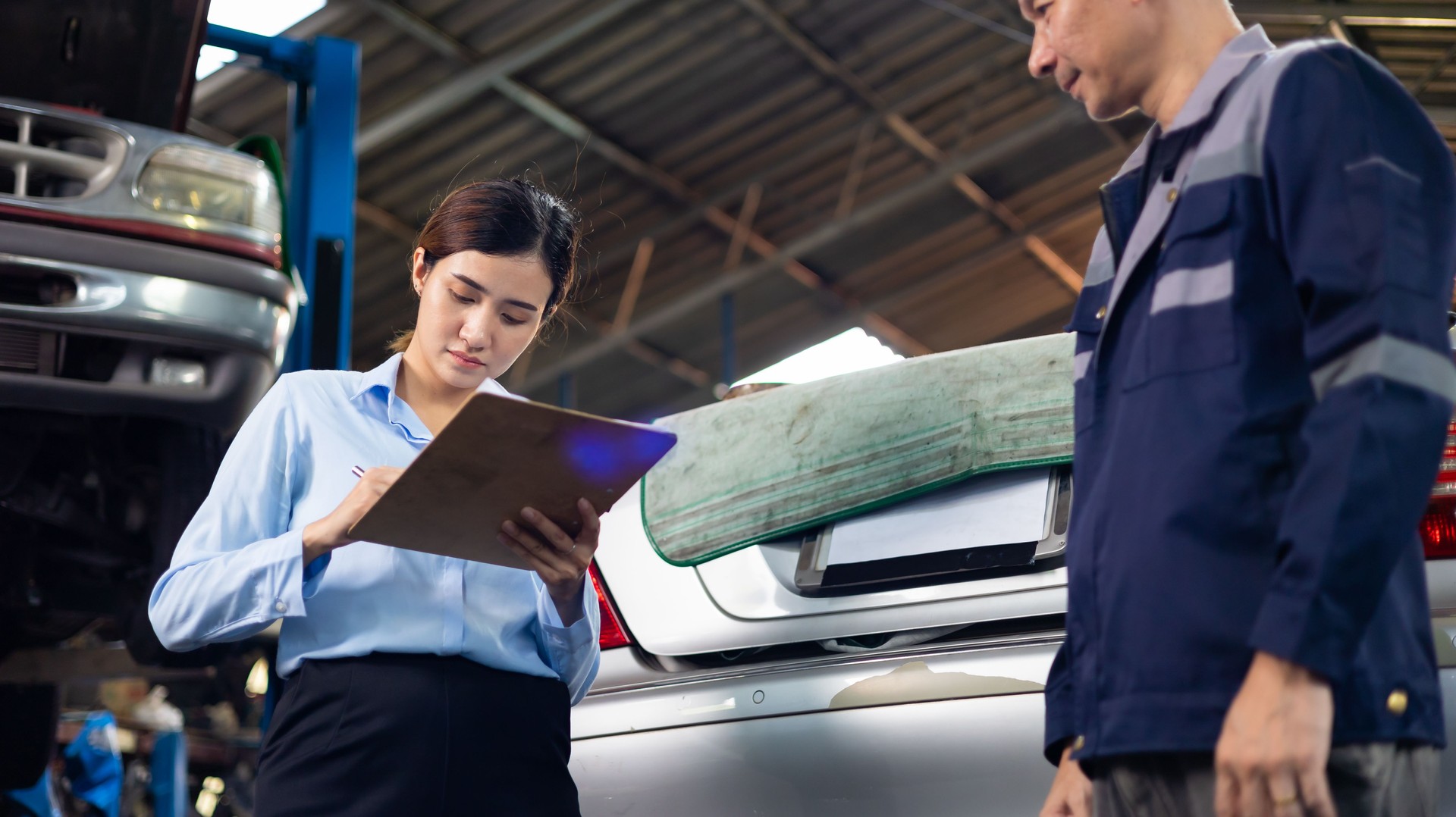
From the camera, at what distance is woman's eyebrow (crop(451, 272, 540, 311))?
78.7 inches

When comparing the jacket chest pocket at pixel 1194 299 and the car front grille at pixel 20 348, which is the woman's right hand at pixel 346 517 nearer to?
the jacket chest pocket at pixel 1194 299

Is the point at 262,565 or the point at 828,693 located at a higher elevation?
the point at 262,565

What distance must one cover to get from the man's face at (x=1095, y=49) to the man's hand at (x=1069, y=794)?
0.70 meters

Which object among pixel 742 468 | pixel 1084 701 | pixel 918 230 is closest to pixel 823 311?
pixel 918 230

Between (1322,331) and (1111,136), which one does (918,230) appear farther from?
(1322,331)

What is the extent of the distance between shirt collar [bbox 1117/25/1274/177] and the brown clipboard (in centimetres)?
66

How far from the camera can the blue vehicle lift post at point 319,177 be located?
180 inches

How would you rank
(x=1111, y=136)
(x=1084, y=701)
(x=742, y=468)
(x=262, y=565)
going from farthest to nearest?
(x=1111, y=136) → (x=742, y=468) → (x=262, y=565) → (x=1084, y=701)

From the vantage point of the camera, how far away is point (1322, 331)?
1.18 metres

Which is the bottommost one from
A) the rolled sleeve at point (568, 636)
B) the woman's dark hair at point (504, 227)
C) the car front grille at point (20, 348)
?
the rolled sleeve at point (568, 636)

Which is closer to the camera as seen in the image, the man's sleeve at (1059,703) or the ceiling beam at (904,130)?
the man's sleeve at (1059,703)

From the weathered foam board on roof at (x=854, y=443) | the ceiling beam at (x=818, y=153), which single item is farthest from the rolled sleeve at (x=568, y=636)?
the ceiling beam at (x=818, y=153)

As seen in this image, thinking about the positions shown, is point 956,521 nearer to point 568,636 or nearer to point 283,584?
point 568,636

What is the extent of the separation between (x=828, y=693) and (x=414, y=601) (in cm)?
72
